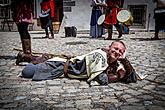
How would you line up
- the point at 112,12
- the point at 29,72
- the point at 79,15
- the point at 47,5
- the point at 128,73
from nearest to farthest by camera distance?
the point at 128,73 → the point at 29,72 → the point at 112,12 → the point at 47,5 → the point at 79,15

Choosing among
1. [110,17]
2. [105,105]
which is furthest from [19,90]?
[110,17]

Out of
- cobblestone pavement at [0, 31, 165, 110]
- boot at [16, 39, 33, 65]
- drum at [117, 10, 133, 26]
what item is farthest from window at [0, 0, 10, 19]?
cobblestone pavement at [0, 31, 165, 110]

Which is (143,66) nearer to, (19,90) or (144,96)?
(144,96)

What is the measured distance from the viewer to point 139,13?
15742mm

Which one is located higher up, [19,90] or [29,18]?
[29,18]

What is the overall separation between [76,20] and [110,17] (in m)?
4.59

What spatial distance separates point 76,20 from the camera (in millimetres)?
15000

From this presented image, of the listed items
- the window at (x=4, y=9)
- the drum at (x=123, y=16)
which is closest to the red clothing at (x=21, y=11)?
the drum at (x=123, y=16)

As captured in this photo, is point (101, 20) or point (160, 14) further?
point (101, 20)

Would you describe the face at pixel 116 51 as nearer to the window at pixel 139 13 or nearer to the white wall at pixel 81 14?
the white wall at pixel 81 14

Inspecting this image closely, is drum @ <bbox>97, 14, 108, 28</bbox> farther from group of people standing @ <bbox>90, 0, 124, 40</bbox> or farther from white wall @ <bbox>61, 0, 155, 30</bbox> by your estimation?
white wall @ <bbox>61, 0, 155, 30</bbox>

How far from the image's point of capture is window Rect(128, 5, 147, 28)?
15.5 m

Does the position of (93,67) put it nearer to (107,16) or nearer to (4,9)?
(107,16)

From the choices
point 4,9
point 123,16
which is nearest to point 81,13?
point 123,16
